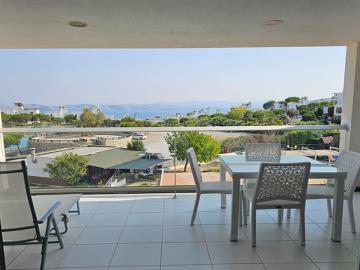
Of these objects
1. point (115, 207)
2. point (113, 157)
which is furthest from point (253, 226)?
point (113, 157)

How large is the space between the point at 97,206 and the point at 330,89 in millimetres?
4476

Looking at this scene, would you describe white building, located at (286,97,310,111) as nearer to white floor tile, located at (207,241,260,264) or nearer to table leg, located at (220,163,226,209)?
table leg, located at (220,163,226,209)

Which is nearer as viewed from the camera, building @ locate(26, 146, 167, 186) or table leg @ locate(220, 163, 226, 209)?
table leg @ locate(220, 163, 226, 209)

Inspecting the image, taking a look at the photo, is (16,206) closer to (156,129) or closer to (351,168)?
(156,129)

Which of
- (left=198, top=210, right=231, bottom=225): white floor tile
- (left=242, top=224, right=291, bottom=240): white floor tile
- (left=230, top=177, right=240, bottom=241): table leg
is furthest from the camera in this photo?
(left=198, top=210, right=231, bottom=225): white floor tile

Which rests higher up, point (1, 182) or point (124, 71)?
point (124, 71)

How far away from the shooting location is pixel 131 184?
13.8 ft

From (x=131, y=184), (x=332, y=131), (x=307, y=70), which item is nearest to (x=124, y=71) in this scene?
(x=307, y=70)

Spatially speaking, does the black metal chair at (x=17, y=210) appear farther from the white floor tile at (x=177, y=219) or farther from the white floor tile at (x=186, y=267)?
the white floor tile at (x=177, y=219)

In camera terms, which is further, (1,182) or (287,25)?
(287,25)

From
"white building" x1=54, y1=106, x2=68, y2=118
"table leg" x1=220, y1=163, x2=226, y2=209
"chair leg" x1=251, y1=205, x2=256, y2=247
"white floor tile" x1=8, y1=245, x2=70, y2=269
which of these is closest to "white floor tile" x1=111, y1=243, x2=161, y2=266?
"white floor tile" x1=8, y1=245, x2=70, y2=269

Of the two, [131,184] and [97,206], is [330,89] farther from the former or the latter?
[97,206]

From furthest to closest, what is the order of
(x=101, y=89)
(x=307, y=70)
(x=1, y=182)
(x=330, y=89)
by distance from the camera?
(x=101, y=89)
(x=307, y=70)
(x=330, y=89)
(x=1, y=182)

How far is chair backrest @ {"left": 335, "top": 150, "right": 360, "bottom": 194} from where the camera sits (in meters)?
2.62
